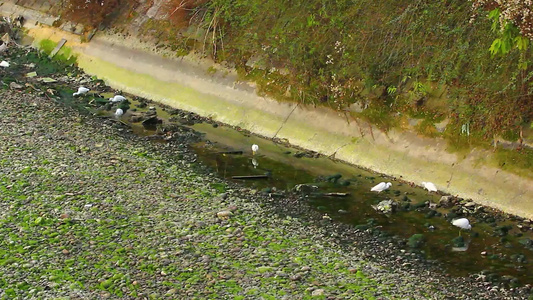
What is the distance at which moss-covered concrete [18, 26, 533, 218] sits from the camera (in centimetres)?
1397

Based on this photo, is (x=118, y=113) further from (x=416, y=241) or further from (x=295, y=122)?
(x=416, y=241)

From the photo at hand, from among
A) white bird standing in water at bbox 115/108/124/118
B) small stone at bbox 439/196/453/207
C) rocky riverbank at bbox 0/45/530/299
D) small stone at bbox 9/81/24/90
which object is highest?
small stone at bbox 439/196/453/207

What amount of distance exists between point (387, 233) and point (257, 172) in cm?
367

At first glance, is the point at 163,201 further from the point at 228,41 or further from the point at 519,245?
the point at 228,41

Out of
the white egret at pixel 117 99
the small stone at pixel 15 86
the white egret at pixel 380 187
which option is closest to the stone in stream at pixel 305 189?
the white egret at pixel 380 187

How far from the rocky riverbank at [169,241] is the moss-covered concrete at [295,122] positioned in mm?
2715

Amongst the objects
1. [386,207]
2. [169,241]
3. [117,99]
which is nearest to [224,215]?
[169,241]

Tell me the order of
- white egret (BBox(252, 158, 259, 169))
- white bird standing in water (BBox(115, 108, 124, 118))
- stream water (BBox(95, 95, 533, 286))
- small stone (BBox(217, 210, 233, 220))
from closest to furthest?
stream water (BBox(95, 95, 533, 286)) < small stone (BBox(217, 210, 233, 220)) < white egret (BBox(252, 158, 259, 169)) < white bird standing in water (BBox(115, 108, 124, 118))

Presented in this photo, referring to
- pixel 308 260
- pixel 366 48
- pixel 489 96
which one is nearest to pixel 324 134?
pixel 366 48

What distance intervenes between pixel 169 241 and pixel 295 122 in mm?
6787

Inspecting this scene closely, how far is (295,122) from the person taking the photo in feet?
56.7

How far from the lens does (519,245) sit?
39.5 feet

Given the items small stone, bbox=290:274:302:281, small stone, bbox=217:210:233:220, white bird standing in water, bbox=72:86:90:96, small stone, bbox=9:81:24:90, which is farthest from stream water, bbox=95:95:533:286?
small stone, bbox=9:81:24:90

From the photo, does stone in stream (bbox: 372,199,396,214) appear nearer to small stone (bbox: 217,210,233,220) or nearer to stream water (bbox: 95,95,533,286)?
stream water (bbox: 95,95,533,286)
